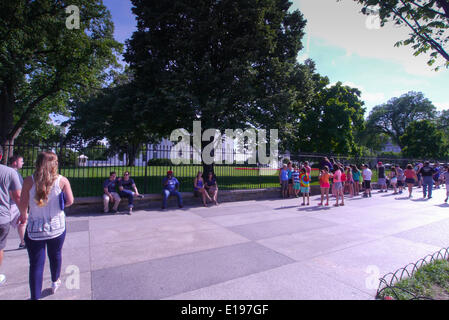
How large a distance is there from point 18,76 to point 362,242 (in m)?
18.2

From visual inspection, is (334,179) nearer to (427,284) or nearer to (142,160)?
(427,284)

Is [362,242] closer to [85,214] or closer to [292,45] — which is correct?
[85,214]

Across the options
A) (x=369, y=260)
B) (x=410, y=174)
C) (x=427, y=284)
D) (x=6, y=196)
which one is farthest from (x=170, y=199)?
(x=410, y=174)

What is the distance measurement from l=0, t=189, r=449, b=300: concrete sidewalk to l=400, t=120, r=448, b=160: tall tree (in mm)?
39190

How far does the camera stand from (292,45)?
50.6 feet

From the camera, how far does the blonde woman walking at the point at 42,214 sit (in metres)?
2.88

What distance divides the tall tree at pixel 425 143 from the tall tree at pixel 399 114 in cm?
1421

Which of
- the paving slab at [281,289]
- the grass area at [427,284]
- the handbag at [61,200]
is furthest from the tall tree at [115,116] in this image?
the grass area at [427,284]

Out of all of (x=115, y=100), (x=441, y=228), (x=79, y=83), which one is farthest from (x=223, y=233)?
(x=79, y=83)

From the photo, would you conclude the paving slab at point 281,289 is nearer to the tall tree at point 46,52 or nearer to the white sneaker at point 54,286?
the white sneaker at point 54,286

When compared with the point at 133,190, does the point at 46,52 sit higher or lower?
higher

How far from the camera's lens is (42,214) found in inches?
115

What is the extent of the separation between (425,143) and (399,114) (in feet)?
62.9

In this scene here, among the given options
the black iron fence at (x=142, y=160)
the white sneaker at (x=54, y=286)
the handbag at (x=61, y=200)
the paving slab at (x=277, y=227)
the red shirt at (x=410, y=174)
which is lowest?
the paving slab at (x=277, y=227)
